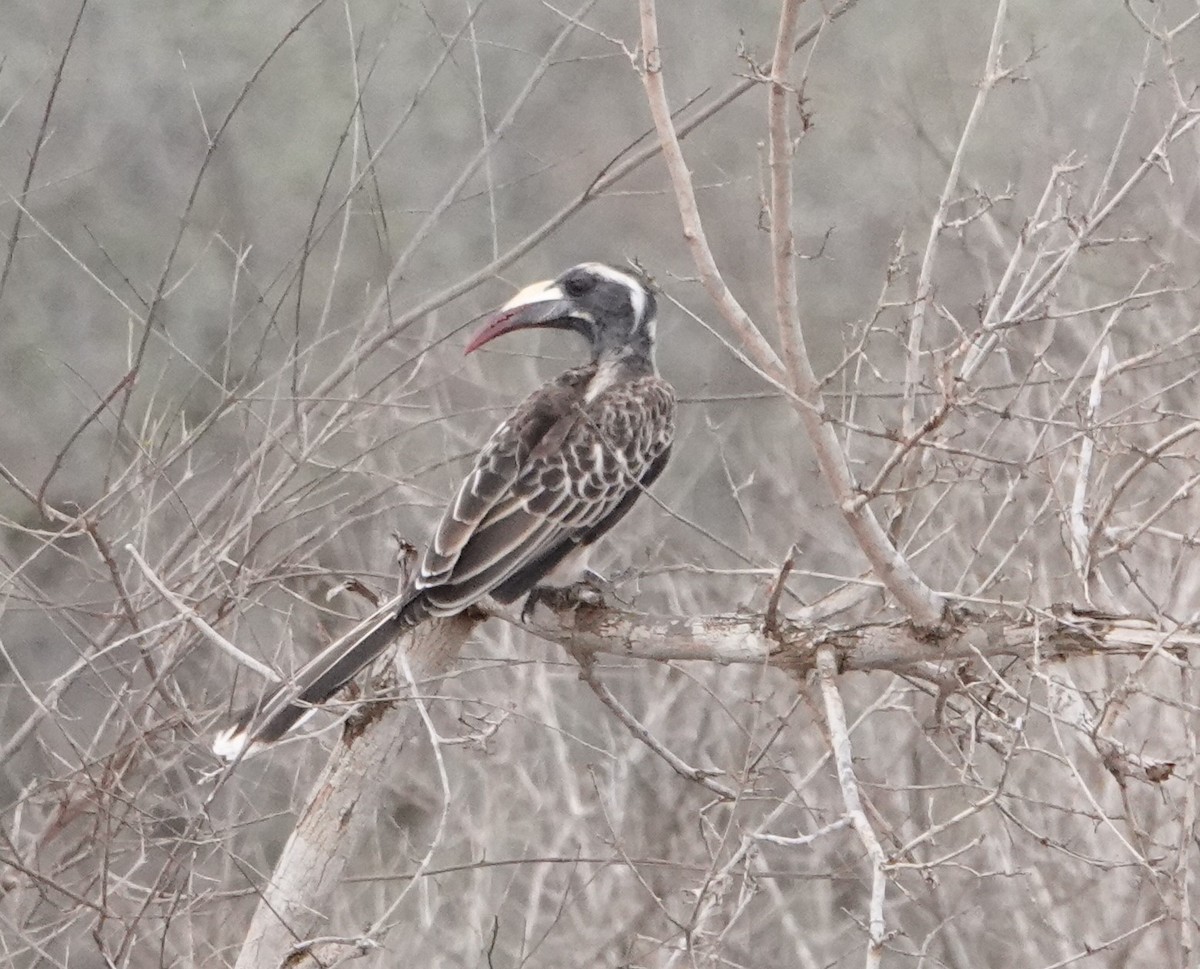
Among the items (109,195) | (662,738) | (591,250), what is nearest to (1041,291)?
(662,738)

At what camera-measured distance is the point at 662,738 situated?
7.48 metres

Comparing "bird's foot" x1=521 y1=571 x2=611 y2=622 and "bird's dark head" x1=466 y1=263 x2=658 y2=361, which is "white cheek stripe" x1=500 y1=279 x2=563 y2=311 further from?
"bird's foot" x1=521 y1=571 x2=611 y2=622

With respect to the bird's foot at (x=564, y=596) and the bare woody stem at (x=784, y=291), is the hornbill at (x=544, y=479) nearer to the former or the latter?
the bird's foot at (x=564, y=596)

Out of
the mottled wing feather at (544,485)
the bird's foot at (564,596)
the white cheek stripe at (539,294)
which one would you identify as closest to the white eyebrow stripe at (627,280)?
the white cheek stripe at (539,294)

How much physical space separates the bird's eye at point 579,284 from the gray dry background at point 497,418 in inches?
11.2

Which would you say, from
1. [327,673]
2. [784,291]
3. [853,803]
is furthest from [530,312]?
[853,803]

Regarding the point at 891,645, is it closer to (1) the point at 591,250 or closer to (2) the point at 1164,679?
(2) the point at 1164,679

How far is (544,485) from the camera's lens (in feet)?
14.9

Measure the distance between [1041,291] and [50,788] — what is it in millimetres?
3136

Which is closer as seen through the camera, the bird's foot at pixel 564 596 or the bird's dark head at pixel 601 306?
the bird's foot at pixel 564 596

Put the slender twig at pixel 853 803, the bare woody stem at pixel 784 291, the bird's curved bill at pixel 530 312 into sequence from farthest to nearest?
the bird's curved bill at pixel 530 312
the bare woody stem at pixel 784 291
the slender twig at pixel 853 803

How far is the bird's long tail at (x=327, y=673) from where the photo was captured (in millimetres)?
4035

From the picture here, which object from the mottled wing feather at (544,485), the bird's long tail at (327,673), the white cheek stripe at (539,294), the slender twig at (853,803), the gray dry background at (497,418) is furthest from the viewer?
the white cheek stripe at (539,294)

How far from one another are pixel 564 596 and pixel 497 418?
16.6 feet
